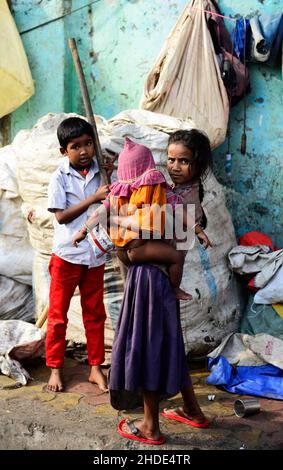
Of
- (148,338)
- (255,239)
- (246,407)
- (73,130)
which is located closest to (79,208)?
(73,130)

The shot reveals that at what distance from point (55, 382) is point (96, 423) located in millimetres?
558

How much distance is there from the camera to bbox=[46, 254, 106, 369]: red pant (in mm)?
3904

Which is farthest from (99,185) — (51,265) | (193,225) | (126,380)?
(126,380)

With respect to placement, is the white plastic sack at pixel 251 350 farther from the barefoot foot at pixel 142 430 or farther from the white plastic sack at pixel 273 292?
the barefoot foot at pixel 142 430

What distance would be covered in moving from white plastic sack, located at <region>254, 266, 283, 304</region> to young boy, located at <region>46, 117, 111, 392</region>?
3.37 feet

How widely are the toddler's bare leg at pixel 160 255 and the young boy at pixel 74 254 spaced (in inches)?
19.3

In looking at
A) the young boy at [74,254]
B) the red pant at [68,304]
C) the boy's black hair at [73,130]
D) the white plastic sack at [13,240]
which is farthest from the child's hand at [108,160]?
the white plastic sack at [13,240]

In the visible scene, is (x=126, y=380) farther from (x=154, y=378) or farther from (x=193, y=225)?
(x=193, y=225)

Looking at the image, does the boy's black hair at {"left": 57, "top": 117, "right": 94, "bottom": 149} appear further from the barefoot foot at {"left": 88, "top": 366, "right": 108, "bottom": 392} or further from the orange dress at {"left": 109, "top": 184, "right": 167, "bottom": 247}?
the barefoot foot at {"left": 88, "top": 366, "right": 108, "bottom": 392}

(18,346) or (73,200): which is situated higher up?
(73,200)

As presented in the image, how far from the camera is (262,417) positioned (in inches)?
142

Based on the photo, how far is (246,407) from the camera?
3.56 meters

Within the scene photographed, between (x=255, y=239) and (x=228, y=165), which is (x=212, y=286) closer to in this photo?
(x=255, y=239)

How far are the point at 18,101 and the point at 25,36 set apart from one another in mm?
552
